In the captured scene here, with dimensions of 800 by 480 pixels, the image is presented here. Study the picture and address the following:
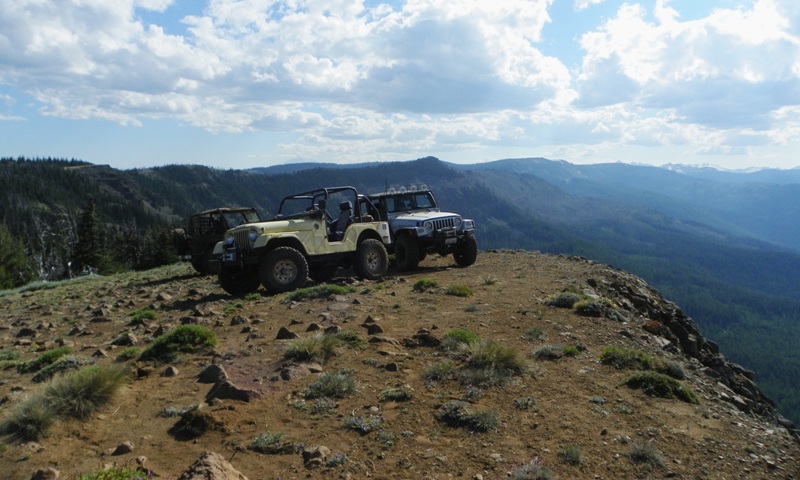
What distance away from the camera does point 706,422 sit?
18.8ft

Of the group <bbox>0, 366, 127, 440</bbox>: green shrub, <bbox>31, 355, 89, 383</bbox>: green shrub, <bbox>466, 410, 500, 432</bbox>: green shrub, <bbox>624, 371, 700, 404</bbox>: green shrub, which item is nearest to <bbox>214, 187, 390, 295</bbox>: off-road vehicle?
<bbox>31, 355, 89, 383</bbox>: green shrub

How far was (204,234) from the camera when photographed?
64.6ft

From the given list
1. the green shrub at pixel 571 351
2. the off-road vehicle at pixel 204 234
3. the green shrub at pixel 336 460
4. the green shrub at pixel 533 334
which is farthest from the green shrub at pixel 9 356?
the off-road vehicle at pixel 204 234

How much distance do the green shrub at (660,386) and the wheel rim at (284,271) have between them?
8751mm

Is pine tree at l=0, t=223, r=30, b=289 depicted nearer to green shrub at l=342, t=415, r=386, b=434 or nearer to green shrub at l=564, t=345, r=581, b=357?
green shrub at l=342, t=415, r=386, b=434

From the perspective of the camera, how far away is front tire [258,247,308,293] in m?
13.1

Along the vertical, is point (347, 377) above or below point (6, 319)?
above

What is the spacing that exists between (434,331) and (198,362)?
3.72m

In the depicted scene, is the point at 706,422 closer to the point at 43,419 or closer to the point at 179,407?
the point at 179,407

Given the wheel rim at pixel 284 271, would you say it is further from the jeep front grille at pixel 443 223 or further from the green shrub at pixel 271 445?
the green shrub at pixel 271 445

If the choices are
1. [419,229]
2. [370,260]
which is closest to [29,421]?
[370,260]

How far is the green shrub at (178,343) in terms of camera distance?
25.8 feet

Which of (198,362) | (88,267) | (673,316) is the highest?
(198,362)

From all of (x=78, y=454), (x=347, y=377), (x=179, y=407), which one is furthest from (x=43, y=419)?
(x=347, y=377)
